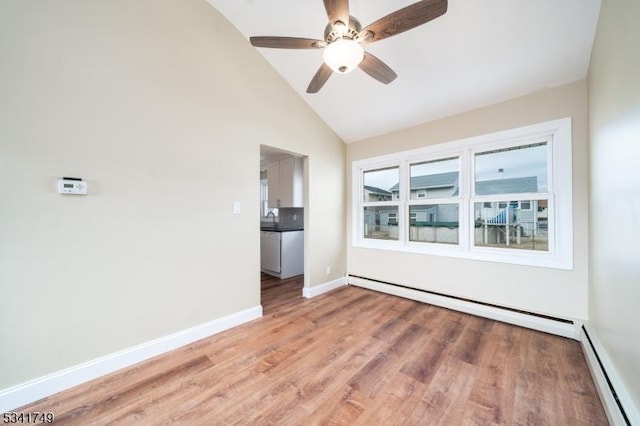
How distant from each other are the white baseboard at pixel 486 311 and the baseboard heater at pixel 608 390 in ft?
1.16

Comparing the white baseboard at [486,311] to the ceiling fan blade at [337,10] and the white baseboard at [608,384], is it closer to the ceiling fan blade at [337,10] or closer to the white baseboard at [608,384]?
the white baseboard at [608,384]

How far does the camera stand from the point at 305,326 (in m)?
2.56

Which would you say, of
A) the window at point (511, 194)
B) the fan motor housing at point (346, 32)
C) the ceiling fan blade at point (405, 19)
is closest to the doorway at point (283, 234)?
the fan motor housing at point (346, 32)

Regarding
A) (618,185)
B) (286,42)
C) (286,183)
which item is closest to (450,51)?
(286,42)

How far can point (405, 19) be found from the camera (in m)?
1.50

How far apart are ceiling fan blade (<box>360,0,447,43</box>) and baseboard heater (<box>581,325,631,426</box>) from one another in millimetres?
2430

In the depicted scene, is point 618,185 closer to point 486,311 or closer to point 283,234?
point 486,311

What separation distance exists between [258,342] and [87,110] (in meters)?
2.36

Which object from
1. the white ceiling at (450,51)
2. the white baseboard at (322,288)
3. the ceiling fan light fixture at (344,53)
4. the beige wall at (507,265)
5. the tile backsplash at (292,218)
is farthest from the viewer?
the tile backsplash at (292,218)

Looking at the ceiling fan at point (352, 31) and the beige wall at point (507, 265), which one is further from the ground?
the ceiling fan at point (352, 31)

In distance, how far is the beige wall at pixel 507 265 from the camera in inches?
88.4

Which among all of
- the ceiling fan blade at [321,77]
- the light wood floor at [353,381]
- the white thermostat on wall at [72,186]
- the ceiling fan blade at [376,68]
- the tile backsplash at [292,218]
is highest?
the ceiling fan blade at [321,77]

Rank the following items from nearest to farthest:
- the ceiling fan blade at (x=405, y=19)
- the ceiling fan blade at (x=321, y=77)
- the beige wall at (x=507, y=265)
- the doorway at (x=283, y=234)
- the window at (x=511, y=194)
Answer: the ceiling fan blade at (x=405, y=19), the ceiling fan blade at (x=321, y=77), the beige wall at (x=507, y=265), the window at (x=511, y=194), the doorway at (x=283, y=234)

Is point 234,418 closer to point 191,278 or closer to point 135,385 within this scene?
point 135,385
